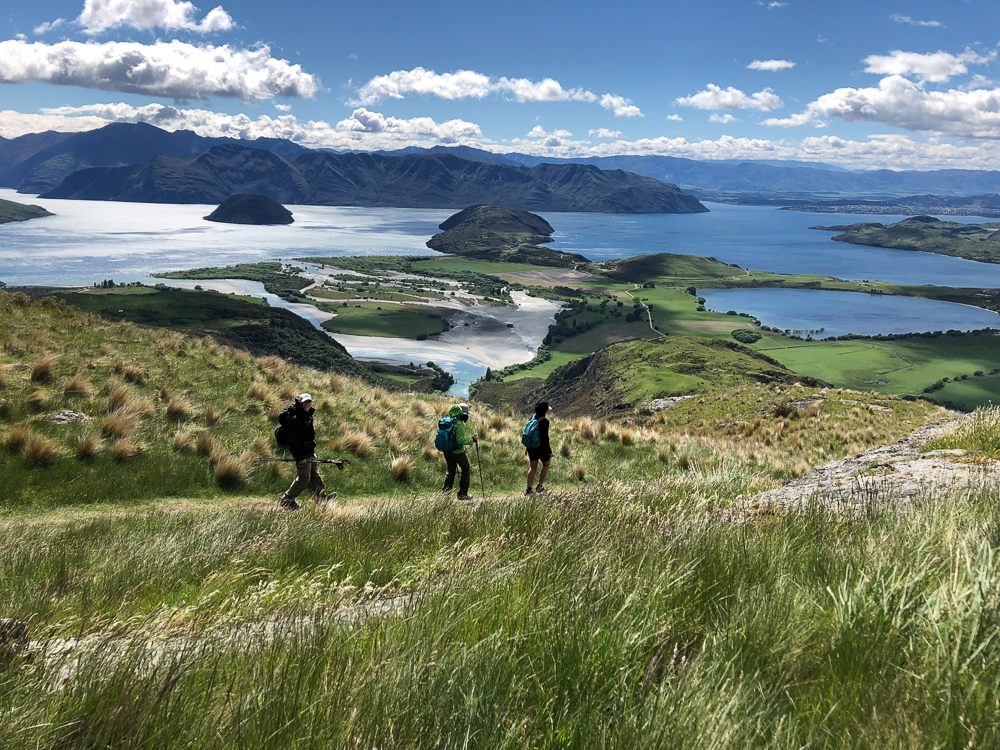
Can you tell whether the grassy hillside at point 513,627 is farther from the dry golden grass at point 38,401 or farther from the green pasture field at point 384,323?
the green pasture field at point 384,323

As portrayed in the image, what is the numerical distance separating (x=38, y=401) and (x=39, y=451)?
2.40m

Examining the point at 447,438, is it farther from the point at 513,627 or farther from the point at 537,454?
the point at 513,627

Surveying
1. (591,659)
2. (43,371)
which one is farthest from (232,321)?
(591,659)

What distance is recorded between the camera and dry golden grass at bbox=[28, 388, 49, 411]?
494 inches

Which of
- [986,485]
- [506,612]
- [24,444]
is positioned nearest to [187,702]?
[506,612]

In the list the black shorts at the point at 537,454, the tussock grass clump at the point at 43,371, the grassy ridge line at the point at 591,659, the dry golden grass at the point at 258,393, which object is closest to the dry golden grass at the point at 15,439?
the tussock grass clump at the point at 43,371

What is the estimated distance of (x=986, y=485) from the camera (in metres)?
6.11

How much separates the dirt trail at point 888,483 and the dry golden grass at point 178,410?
12.4 meters

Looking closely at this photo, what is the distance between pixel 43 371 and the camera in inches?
542

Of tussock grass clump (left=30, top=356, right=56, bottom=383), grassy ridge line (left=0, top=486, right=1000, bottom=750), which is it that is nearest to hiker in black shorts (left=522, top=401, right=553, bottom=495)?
grassy ridge line (left=0, top=486, right=1000, bottom=750)

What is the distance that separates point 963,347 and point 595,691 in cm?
20518

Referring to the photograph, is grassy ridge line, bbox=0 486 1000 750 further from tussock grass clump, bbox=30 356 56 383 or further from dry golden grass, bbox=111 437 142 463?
tussock grass clump, bbox=30 356 56 383

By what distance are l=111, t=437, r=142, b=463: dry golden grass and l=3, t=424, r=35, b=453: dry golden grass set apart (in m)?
1.41

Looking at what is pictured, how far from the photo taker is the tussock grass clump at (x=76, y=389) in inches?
534
